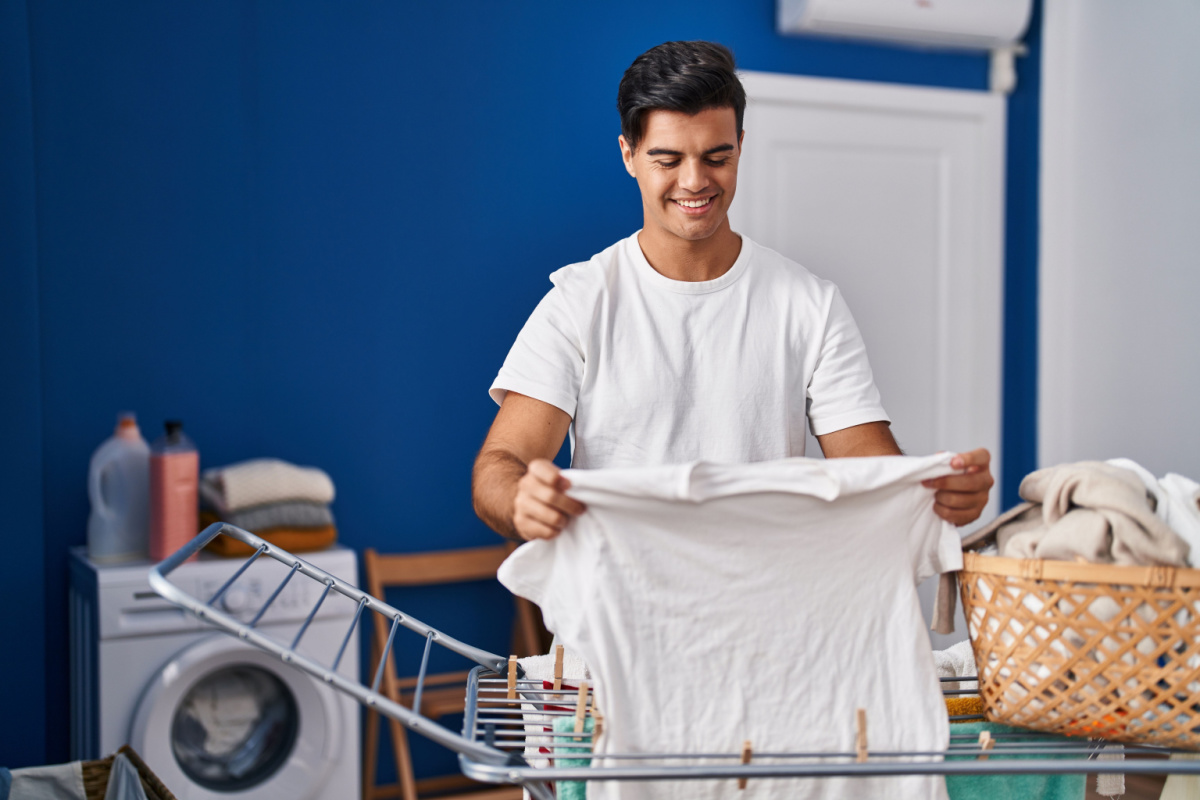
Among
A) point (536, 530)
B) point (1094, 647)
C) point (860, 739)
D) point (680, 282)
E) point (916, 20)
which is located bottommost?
point (860, 739)

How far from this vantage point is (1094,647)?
1015mm

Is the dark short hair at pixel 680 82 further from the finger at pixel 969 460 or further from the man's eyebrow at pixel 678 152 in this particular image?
the finger at pixel 969 460

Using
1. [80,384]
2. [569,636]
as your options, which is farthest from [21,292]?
[569,636]

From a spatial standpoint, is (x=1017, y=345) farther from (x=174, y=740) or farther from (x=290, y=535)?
(x=174, y=740)

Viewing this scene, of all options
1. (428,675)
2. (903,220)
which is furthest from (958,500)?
(903,220)

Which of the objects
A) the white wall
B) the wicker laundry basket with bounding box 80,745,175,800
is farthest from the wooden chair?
the white wall

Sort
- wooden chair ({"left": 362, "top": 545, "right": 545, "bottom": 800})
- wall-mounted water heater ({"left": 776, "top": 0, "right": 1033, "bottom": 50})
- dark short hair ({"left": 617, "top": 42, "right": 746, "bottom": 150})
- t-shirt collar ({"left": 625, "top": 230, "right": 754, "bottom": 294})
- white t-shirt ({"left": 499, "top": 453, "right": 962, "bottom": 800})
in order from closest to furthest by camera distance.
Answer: white t-shirt ({"left": 499, "top": 453, "right": 962, "bottom": 800}), dark short hair ({"left": 617, "top": 42, "right": 746, "bottom": 150}), t-shirt collar ({"left": 625, "top": 230, "right": 754, "bottom": 294}), wooden chair ({"left": 362, "top": 545, "right": 545, "bottom": 800}), wall-mounted water heater ({"left": 776, "top": 0, "right": 1033, "bottom": 50})

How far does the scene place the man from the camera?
4.96 ft

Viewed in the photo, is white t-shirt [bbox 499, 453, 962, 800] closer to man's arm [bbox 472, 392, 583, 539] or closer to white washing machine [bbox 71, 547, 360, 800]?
man's arm [bbox 472, 392, 583, 539]

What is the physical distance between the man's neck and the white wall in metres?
2.21

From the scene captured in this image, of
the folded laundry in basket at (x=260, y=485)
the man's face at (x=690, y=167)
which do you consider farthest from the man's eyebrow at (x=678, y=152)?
the folded laundry in basket at (x=260, y=485)

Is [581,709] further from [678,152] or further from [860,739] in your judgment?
[678,152]

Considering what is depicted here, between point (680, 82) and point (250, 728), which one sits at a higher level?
point (680, 82)

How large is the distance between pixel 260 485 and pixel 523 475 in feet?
4.93
